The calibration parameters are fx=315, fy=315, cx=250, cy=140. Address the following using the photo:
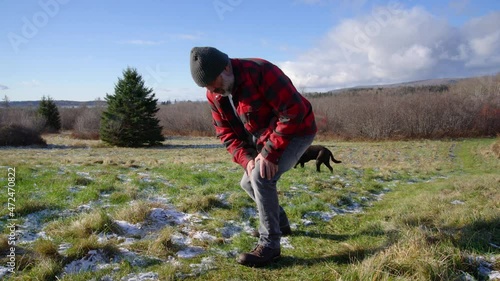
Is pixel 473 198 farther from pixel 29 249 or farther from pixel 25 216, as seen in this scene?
pixel 25 216

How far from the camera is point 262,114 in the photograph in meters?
2.76

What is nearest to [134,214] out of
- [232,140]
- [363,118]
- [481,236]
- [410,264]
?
[232,140]

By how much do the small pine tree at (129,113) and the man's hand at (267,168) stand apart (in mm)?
30784

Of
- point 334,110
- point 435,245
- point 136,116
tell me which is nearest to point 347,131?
point 334,110

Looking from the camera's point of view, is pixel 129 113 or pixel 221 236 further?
pixel 129 113

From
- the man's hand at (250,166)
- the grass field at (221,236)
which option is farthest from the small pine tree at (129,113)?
the man's hand at (250,166)

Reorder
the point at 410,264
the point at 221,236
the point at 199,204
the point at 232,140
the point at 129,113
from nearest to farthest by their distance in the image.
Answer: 1. the point at 410,264
2. the point at 232,140
3. the point at 221,236
4. the point at 199,204
5. the point at 129,113

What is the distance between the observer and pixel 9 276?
2.44m

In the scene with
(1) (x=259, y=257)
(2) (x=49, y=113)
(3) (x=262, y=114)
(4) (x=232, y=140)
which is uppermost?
(2) (x=49, y=113)

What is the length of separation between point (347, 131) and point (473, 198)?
4154 cm

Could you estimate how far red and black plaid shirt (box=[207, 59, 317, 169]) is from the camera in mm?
2568

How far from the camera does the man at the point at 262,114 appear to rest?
254 cm

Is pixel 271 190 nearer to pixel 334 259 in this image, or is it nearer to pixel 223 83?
pixel 334 259

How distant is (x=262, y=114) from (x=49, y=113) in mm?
56597
